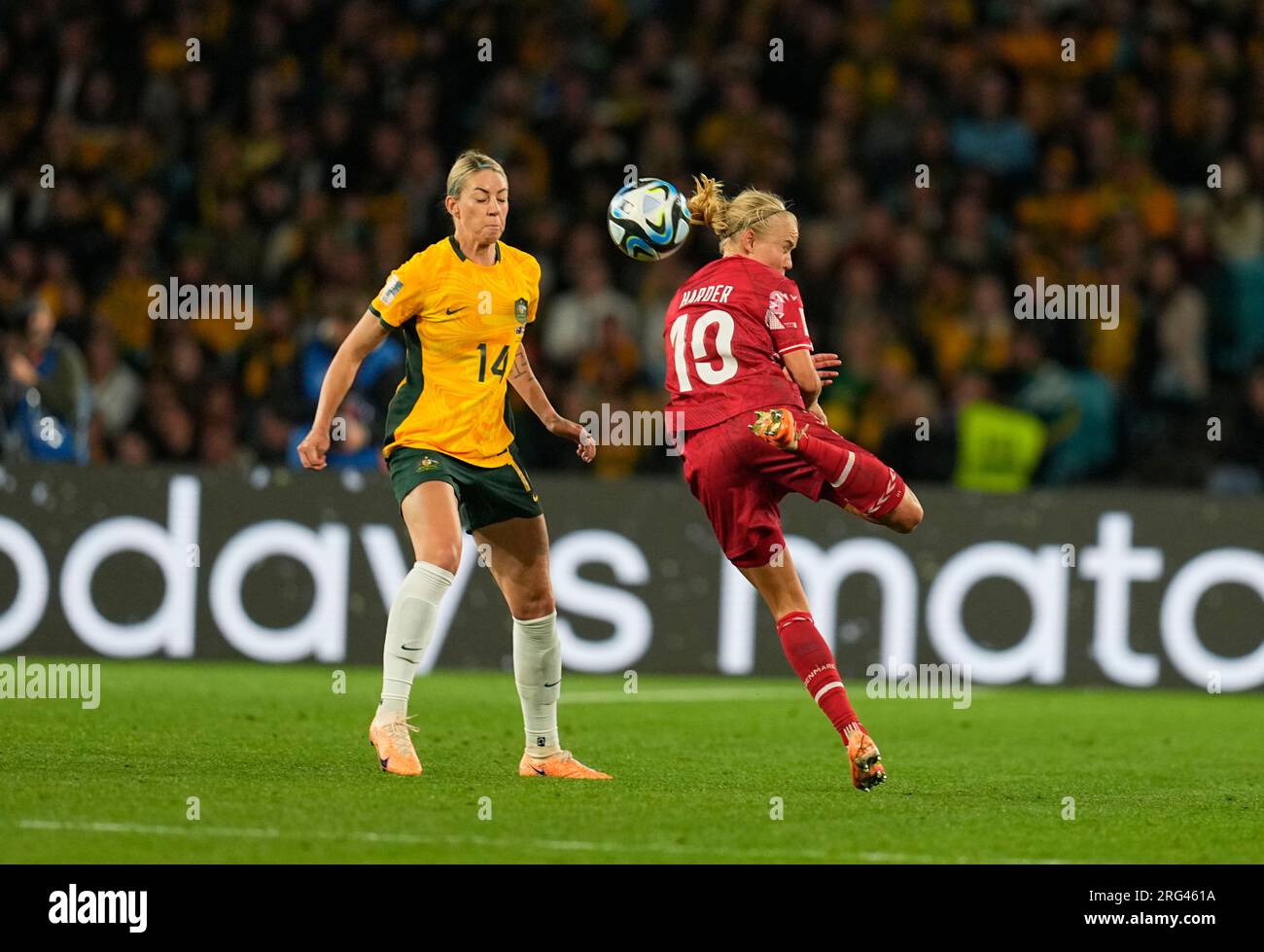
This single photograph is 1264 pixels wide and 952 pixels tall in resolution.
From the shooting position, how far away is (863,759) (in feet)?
23.6

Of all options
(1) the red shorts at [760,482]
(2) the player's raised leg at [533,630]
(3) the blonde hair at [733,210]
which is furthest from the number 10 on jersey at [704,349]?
(2) the player's raised leg at [533,630]

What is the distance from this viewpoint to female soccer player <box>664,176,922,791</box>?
7.36 meters

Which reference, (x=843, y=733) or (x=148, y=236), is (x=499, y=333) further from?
(x=148, y=236)

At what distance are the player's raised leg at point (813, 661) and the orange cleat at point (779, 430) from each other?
1.37 ft

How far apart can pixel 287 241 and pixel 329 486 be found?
3.39 metres

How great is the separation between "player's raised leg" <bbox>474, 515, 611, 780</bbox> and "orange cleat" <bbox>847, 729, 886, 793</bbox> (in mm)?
961

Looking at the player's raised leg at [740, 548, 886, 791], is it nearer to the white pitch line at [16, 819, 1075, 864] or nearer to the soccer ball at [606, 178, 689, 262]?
the white pitch line at [16, 819, 1075, 864]

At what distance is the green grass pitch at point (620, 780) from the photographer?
6.05 metres

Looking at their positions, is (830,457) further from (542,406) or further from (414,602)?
(414,602)

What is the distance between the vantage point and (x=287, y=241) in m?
15.2

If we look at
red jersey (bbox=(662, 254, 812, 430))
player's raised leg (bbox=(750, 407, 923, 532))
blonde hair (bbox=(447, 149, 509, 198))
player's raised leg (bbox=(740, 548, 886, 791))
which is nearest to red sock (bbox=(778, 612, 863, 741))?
player's raised leg (bbox=(740, 548, 886, 791))

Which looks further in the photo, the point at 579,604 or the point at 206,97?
the point at 206,97

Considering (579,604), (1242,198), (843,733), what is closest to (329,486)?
(579,604)

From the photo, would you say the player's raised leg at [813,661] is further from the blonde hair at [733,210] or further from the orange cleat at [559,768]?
the blonde hair at [733,210]
